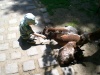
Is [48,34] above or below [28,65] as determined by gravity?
above

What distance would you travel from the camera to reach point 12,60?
4953 mm

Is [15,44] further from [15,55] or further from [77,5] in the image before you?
[77,5]

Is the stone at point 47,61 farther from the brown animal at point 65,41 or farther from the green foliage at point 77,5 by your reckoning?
the green foliage at point 77,5

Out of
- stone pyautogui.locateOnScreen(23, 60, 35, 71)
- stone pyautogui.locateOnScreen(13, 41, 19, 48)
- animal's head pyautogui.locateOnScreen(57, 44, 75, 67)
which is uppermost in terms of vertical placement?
animal's head pyautogui.locateOnScreen(57, 44, 75, 67)

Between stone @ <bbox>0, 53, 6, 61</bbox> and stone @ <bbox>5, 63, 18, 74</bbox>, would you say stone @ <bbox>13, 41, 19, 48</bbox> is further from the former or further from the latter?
stone @ <bbox>5, 63, 18, 74</bbox>

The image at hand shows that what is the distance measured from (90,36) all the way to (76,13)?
2078mm

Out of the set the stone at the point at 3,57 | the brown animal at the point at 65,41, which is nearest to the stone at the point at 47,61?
the brown animal at the point at 65,41

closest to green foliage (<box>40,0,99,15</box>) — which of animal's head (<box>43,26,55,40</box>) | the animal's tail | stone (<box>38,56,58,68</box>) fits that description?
animal's head (<box>43,26,55,40</box>)

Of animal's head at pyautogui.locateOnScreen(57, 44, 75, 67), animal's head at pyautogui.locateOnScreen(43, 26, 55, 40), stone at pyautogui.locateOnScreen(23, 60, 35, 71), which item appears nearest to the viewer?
animal's head at pyautogui.locateOnScreen(57, 44, 75, 67)

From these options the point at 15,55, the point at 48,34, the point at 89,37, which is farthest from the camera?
the point at 48,34

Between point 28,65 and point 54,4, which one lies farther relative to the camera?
point 54,4

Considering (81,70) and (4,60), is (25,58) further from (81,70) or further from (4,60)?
(81,70)

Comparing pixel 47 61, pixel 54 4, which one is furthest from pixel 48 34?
pixel 54 4

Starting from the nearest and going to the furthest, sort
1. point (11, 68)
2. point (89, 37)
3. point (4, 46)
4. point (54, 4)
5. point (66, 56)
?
point (66, 56) → point (11, 68) → point (89, 37) → point (4, 46) → point (54, 4)
